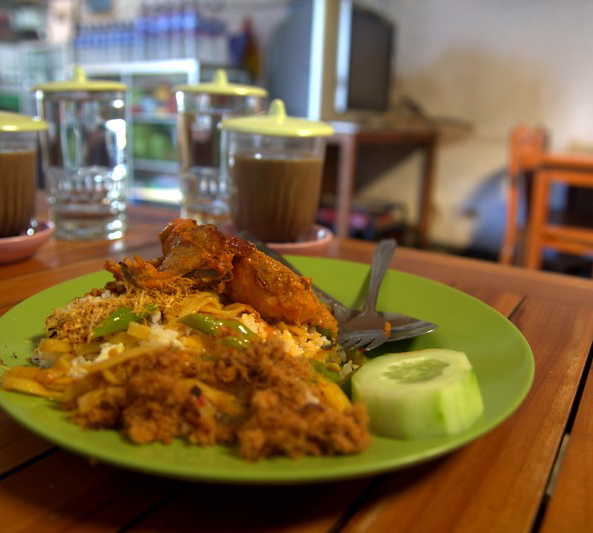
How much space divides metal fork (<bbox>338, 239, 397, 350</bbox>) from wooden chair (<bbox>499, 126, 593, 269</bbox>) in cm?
226

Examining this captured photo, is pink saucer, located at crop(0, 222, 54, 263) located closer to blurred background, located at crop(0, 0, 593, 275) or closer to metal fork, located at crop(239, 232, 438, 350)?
metal fork, located at crop(239, 232, 438, 350)

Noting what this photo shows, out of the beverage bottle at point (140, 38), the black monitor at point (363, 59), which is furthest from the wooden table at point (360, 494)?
the beverage bottle at point (140, 38)

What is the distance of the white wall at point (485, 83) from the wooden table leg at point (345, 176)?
139cm

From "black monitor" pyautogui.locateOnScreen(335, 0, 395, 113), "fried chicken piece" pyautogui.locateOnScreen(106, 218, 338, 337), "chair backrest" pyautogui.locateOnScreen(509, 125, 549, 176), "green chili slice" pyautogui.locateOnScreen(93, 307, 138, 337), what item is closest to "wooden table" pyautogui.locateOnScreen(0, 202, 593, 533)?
"green chili slice" pyautogui.locateOnScreen(93, 307, 138, 337)

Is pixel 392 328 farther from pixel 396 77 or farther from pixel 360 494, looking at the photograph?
pixel 396 77

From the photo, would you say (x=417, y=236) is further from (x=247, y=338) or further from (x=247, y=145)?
(x=247, y=338)

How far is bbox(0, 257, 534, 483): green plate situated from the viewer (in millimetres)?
419

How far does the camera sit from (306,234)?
1.28m

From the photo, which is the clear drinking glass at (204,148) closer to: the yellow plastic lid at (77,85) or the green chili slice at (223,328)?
the yellow plastic lid at (77,85)

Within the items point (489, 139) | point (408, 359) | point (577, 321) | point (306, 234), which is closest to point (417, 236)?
point (489, 139)

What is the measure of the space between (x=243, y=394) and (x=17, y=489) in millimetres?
201

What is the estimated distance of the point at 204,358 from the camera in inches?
22.9

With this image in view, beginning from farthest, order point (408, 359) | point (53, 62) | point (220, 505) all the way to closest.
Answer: point (53, 62)
point (408, 359)
point (220, 505)

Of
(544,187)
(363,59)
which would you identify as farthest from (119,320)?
(363,59)
